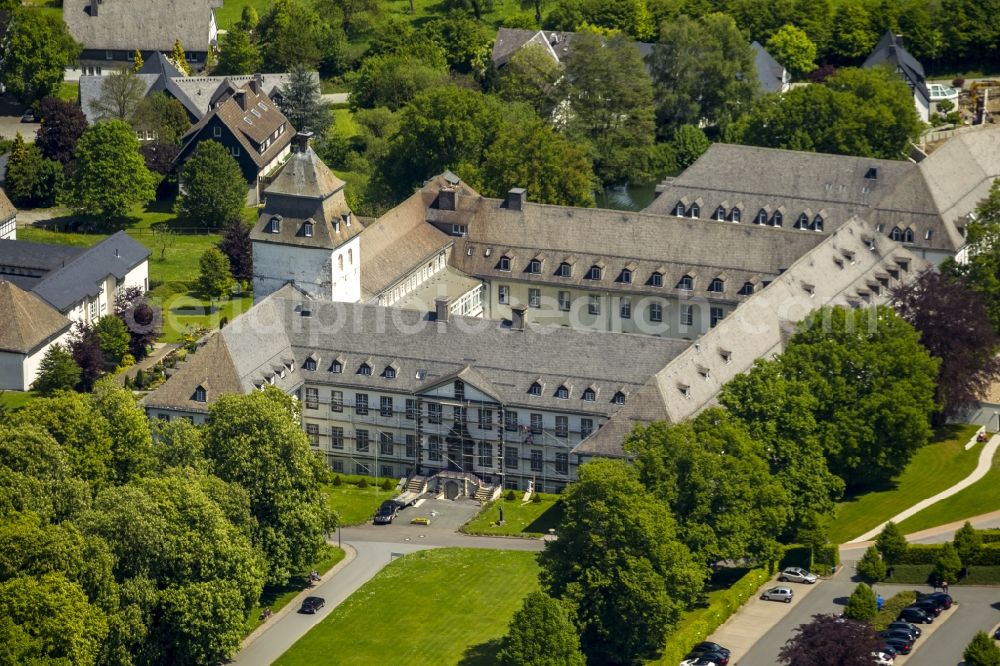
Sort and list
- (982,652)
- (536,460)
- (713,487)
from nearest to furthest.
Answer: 1. (982,652)
2. (713,487)
3. (536,460)

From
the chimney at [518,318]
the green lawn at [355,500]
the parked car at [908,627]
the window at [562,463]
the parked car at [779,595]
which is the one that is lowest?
the parked car at [908,627]

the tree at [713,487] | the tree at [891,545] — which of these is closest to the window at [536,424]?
the tree at [713,487]

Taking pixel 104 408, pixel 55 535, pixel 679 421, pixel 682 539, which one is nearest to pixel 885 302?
pixel 679 421

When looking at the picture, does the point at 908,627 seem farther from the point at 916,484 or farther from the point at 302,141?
the point at 302,141

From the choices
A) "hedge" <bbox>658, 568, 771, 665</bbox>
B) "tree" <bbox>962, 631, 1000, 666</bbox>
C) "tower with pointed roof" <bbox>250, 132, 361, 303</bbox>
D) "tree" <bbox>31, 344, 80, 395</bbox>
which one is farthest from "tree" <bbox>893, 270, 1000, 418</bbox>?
"tree" <bbox>31, 344, 80, 395</bbox>

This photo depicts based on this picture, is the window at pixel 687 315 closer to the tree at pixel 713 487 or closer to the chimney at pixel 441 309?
the chimney at pixel 441 309

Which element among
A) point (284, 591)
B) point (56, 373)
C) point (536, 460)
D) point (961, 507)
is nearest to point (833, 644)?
point (961, 507)
